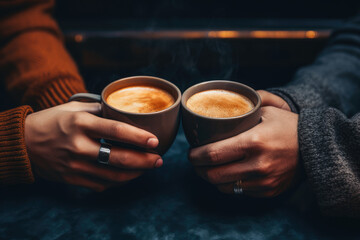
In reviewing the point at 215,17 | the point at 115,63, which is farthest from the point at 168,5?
the point at 115,63

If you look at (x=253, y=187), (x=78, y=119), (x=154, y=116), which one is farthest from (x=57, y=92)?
(x=253, y=187)

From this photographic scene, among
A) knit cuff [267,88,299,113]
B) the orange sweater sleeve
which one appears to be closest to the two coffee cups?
knit cuff [267,88,299,113]

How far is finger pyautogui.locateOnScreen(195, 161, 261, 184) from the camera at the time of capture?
2.44 ft

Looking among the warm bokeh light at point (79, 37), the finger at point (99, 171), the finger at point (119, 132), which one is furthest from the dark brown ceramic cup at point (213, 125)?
the warm bokeh light at point (79, 37)

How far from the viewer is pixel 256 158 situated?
0.75 metres

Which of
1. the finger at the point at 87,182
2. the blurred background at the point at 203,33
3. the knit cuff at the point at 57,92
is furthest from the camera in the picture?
the blurred background at the point at 203,33

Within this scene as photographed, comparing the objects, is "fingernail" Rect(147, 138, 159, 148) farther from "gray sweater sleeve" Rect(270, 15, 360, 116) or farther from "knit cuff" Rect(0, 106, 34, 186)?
"gray sweater sleeve" Rect(270, 15, 360, 116)

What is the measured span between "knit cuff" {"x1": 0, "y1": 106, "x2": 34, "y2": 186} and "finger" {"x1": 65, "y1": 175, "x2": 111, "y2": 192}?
4.5 inches

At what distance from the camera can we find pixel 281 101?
978mm

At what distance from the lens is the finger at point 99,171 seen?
0.76m

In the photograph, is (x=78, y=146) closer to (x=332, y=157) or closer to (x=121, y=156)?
(x=121, y=156)

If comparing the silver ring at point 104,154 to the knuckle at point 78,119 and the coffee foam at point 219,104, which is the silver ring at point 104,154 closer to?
the knuckle at point 78,119

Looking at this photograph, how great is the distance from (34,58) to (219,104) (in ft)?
2.85

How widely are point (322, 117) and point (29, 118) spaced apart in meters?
0.82
